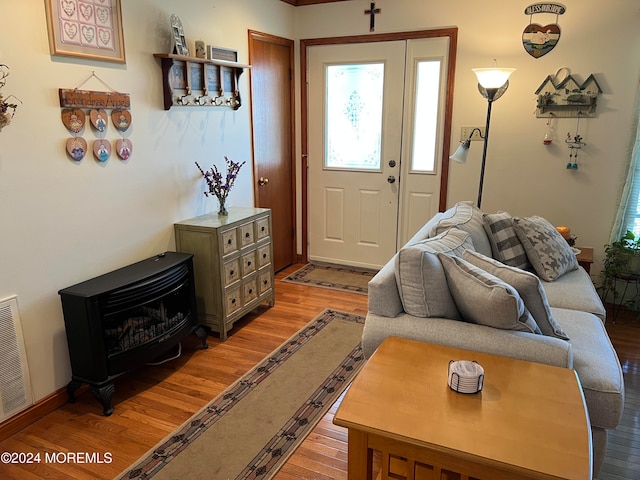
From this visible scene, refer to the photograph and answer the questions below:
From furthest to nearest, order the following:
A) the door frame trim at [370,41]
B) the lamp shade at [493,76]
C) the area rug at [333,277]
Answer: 1. the area rug at [333,277]
2. the door frame trim at [370,41]
3. the lamp shade at [493,76]

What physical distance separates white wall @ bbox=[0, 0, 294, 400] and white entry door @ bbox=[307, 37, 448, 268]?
1.25 meters

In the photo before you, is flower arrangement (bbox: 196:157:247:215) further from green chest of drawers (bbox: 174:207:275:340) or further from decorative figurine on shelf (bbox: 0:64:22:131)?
decorative figurine on shelf (bbox: 0:64:22:131)

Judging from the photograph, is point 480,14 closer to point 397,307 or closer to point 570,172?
point 570,172

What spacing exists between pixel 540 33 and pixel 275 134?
7.58 ft

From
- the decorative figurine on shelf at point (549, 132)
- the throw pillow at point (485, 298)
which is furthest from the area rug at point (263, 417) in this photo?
the decorative figurine on shelf at point (549, 132)

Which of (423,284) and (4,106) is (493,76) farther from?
(4,106)

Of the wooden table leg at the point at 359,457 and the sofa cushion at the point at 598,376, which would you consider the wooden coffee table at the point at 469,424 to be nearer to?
the wooden table leg at the point at 359,457

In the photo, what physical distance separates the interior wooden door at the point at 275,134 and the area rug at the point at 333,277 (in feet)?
0.81

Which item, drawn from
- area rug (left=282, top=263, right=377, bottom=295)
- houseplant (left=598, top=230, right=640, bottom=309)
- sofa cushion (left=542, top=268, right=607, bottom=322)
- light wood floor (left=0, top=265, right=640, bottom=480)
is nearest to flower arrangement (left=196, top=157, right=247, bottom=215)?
light wood floor (left=0, top=265, right=640, bottom=480)

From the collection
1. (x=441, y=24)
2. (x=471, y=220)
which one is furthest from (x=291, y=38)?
(x=471, y=220)

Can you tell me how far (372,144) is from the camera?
445cm

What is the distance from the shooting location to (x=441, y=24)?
3951mm

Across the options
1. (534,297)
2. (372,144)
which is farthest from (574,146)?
(534,297)

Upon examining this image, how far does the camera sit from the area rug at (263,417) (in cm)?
207
